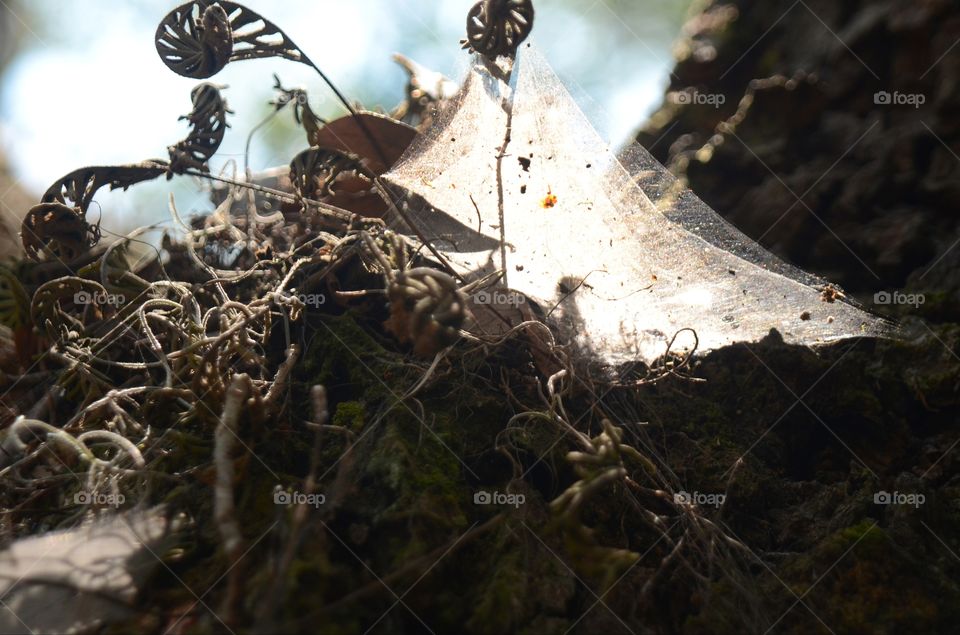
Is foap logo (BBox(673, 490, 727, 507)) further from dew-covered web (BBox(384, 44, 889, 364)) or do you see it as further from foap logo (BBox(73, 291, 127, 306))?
foap logo (BBox(73, 291, 127, 306))

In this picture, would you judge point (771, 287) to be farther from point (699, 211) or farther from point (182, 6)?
point (182, 6)

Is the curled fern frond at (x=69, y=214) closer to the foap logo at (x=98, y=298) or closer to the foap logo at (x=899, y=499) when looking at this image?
the foap logo at (x=98, y=298)
